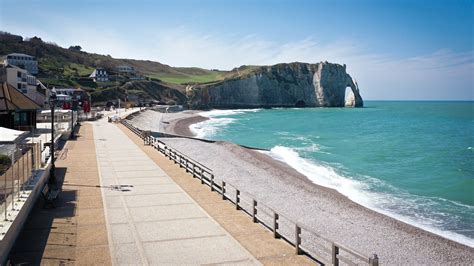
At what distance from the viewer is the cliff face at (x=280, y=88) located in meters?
168

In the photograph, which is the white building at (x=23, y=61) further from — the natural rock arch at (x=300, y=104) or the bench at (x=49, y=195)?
the natural rock arch at (x=300, y=104)

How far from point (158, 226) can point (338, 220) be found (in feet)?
37.4

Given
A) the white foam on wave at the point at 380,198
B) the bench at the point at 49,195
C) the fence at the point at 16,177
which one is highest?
the fence at the point at 16,177

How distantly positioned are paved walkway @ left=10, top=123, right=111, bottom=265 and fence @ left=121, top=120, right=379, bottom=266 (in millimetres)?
5623

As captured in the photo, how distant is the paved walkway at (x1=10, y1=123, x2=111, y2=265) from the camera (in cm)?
1163

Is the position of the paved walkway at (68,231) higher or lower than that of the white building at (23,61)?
lower

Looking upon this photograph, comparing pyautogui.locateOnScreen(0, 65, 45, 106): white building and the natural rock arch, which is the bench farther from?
the natural rock arch

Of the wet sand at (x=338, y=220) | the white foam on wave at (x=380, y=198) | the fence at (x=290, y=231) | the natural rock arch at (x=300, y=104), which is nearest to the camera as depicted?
the fence at (x=290, y=231)

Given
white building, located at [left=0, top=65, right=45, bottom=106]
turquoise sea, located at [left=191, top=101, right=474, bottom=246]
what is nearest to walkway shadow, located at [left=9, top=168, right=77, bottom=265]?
turquoise sea, located at [left=191, top=101, right=474, bottom=246]

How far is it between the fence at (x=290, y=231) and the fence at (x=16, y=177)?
8.43 meters

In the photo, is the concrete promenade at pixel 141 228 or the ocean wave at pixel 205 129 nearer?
the concrete promenade at pixel 141 228

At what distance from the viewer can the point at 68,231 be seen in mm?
14000

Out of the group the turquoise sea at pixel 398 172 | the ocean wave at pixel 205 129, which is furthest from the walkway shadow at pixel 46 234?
the ocean wave at pixel 205 129

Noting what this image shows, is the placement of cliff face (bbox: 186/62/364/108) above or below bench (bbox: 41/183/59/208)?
above
